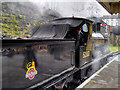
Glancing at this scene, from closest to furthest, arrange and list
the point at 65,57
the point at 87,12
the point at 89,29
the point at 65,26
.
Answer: the point at 65,57 → the point at 65,26 → the point at 89,29 → the point at 87,12

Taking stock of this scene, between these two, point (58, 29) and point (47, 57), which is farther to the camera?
point (58, 29)

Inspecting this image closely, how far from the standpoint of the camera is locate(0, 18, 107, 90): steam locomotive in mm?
1537

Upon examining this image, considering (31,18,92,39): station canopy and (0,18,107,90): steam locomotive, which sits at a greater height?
(31,18,92,39): station canopy

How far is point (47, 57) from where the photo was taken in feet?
7.47

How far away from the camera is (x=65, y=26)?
338cm

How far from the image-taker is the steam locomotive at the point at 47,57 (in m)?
1.54

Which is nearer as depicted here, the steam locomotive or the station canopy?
the steam locomotive

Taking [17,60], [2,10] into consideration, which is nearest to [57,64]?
[17,60]

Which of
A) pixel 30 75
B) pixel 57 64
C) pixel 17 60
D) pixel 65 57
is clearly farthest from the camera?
pixel 65 57

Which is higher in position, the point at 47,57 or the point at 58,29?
the point at 58,29

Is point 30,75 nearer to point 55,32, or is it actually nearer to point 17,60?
point 17,60

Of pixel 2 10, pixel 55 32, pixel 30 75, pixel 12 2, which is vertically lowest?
pixel 30 75

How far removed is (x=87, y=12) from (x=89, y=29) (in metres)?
11.2

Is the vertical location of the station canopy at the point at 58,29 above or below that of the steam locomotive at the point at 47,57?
above
